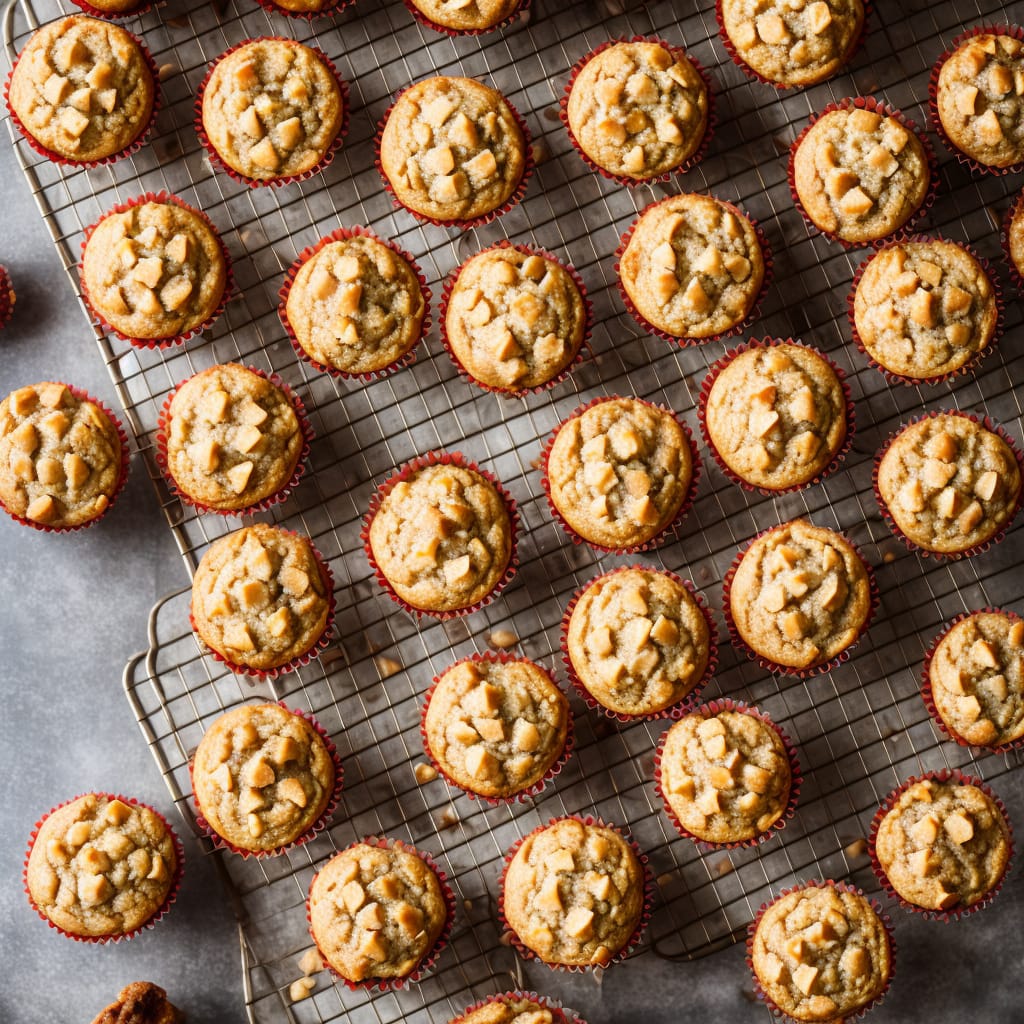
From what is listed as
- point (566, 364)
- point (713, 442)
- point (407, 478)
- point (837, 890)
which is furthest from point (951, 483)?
point (407, 478)

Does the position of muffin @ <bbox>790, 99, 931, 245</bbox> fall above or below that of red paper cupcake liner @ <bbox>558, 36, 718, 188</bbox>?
below

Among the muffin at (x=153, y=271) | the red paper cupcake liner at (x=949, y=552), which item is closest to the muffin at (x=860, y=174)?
the red paper cupcake liner at (x=949, y=552)

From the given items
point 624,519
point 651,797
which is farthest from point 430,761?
point 624,519

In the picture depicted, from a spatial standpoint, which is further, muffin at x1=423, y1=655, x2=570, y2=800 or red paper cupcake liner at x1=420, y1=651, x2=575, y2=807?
red paper cupcake liner at x1=420, y1=651, x2=575, y2=807

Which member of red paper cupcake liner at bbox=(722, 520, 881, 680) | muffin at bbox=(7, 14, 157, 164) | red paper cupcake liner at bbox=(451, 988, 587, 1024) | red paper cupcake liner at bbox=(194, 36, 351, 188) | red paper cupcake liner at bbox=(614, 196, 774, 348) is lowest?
red paper cupcake liner at bbox=(451, 988, 587, 1024)

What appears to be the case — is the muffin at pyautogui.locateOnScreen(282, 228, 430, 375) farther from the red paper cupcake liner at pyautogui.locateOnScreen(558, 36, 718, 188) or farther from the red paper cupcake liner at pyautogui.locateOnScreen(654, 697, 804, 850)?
the red paper cupcake liner at pyautogui.locateOnScreen(654, 697, 804, 850)

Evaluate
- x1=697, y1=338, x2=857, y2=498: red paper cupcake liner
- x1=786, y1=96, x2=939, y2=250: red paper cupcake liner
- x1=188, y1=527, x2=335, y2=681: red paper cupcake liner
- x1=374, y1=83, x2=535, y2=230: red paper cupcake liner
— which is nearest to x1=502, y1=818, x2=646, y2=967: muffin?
x1=188, y1=527, x2=335, y2=681: red paper cupcake liner

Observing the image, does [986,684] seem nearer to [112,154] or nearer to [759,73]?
[759,73]
